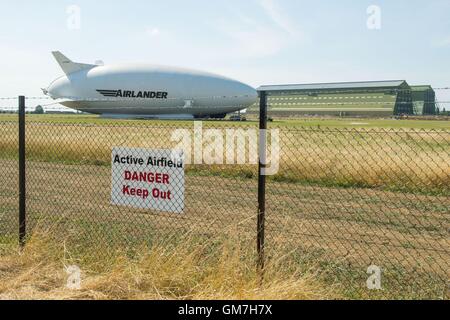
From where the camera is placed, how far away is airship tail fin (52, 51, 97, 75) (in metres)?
68.8

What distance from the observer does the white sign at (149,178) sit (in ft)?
17.6

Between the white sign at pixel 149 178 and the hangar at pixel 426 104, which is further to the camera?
the hangar at pixel 426 104

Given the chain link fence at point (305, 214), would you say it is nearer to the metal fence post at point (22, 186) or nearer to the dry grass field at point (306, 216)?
the dry grass field at point (306, 216)

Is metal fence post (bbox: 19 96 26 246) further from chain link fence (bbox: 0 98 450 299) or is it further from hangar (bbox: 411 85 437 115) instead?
hangar (bbox: 411 85 437 115)

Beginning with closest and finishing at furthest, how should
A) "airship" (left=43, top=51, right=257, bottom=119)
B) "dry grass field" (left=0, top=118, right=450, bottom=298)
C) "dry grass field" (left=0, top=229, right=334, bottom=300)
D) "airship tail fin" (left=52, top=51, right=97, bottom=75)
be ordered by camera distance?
"dry grass field" (left=0, top=229, right=334, bottom=300)
"dry grass field" (left=0, top=118, right=450, bottom=298)
"airship" (left=43, top=51, right=257, bottom=119)
"airship tail fin" (left=52, top=51, right=97, bottom=75)

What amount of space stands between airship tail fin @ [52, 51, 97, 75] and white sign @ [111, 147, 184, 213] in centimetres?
6701

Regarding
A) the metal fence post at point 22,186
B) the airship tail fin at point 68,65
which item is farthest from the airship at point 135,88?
the metal fence post at point 22,186

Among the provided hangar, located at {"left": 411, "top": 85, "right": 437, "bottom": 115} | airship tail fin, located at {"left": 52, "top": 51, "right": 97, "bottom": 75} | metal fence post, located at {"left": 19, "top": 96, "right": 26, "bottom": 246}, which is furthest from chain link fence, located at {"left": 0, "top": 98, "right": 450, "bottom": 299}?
airship tail fin, located at {"left": 52, "top": 51, "right": 97, "bottom": 75}

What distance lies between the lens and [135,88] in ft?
216

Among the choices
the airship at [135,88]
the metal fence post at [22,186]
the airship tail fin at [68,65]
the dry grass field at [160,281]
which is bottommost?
the dry grass field at [160,281]

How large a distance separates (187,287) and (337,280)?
6.30 ft

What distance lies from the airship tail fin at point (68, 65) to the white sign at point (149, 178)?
67.0 metres
